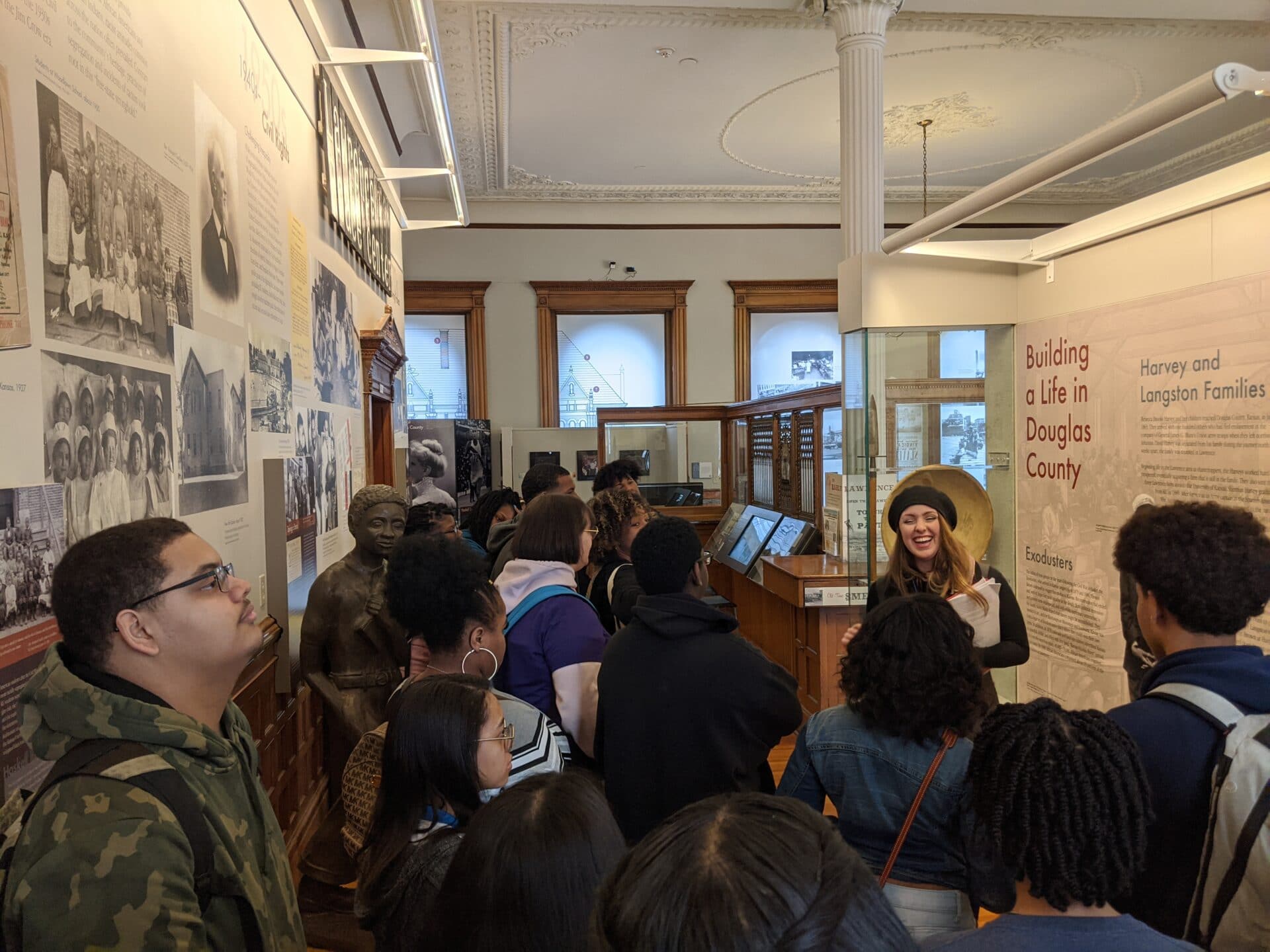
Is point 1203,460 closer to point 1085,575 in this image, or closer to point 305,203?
point 1085,575

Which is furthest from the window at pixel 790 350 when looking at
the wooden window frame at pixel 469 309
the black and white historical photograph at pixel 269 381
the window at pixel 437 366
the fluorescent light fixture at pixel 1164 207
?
the black and white historical photograph at pixel 269 381

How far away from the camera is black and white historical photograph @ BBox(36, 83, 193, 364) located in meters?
1.88

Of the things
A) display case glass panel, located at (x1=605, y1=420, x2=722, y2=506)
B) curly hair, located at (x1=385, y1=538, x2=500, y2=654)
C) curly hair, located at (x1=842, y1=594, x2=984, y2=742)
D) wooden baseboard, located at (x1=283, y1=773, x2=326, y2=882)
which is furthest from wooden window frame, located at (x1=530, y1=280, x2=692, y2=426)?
curly hair, located at (x1=842, y1=594, x2=984, y2=742)

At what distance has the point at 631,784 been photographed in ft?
8.22

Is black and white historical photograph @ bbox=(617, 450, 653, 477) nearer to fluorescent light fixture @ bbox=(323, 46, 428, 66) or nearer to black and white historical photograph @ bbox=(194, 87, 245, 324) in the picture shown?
fluorescent light fixture @ bbox=(323, 46, 428, 66)

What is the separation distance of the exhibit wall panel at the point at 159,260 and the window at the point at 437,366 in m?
7.76

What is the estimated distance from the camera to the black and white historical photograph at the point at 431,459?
11359 mm

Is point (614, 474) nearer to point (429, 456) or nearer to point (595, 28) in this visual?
point (595, 28)

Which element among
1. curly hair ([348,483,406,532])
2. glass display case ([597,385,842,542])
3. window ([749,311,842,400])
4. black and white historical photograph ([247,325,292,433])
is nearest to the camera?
black and white historical photograph ([247,325,292,433])

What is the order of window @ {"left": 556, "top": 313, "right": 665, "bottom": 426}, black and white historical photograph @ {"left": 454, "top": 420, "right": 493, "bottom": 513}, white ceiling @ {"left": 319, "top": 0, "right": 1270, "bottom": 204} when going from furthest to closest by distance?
window @ {"left": 556, "top": 313, "right": 665, "bottom": 426}
black and white historical photograph @ {"left": 454, "top": 420, "right": 493, "bottom": 513}
white ceiling @ {"left": 319, "top": 0, "right": 1270, "bottom": 204}

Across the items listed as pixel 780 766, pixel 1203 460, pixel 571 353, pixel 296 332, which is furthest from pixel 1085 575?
pixel 571 353

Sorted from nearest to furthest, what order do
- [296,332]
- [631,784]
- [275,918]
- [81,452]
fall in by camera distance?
[275,918]
[81,452]
[631,784]
[296,332]

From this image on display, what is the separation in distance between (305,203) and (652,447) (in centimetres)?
616

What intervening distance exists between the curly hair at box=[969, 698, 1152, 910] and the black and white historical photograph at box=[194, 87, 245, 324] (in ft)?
8.83
